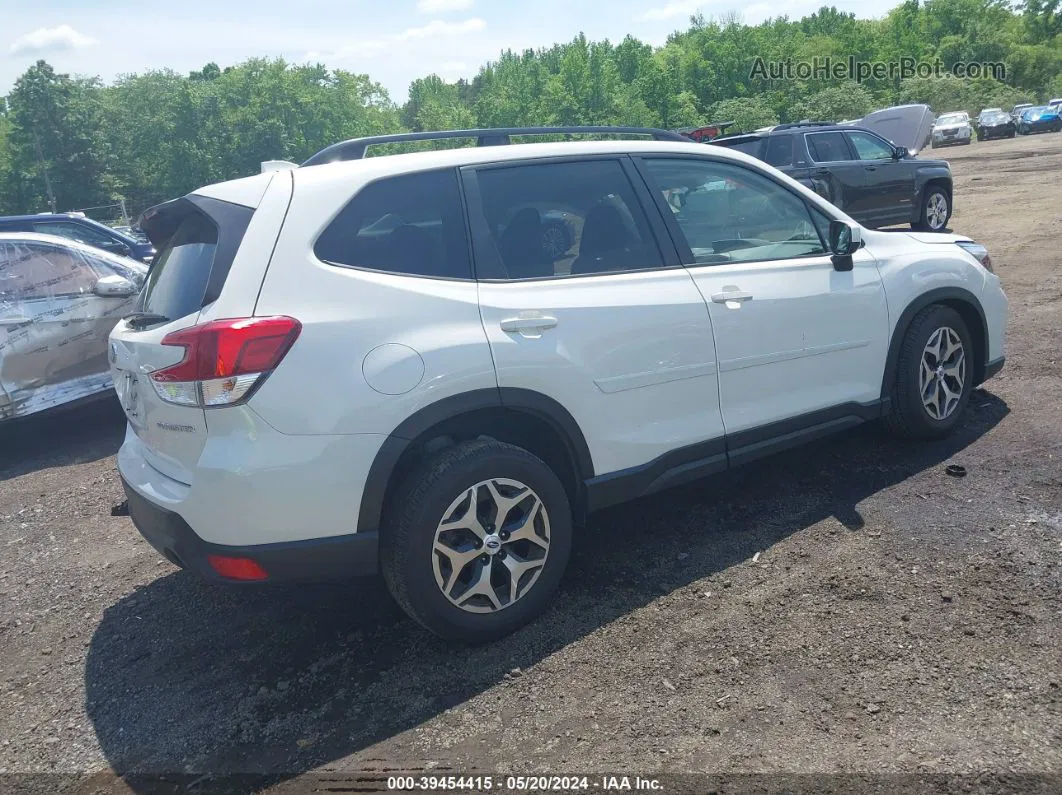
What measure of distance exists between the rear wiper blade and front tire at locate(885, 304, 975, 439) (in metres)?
3.62

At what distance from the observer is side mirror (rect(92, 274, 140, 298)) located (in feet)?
21.9

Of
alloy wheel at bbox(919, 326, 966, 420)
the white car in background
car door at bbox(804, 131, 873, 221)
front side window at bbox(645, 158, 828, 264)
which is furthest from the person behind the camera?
the white car in background

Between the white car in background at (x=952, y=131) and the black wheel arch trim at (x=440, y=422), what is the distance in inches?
1976

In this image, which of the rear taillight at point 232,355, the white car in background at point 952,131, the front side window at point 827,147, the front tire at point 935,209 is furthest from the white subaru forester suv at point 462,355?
the white car in background at point 952,131

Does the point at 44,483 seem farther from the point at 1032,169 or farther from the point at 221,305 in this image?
the point at 1032,169

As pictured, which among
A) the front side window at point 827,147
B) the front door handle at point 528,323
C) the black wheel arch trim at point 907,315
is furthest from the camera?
the front side window at point 827,147

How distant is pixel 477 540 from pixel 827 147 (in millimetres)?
11028

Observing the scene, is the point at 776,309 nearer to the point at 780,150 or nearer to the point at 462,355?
the point at 462,355

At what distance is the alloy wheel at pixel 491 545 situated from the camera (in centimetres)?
316

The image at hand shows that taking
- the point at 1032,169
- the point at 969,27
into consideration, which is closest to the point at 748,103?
the point at 969,27

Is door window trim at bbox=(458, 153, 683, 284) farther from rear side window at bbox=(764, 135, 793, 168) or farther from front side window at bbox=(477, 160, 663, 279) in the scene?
rear side window at bbox=(764, 135, 793, 168)

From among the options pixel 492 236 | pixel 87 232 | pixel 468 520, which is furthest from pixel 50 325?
pixel 468 520

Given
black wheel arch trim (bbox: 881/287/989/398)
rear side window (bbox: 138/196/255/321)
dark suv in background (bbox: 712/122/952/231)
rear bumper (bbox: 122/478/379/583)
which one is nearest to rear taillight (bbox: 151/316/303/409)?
rear side window (bbox: 138/196/255/321)

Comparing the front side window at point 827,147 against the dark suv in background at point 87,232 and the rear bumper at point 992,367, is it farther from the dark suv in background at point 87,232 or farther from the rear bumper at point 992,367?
the dark suv in background at point 87,232
